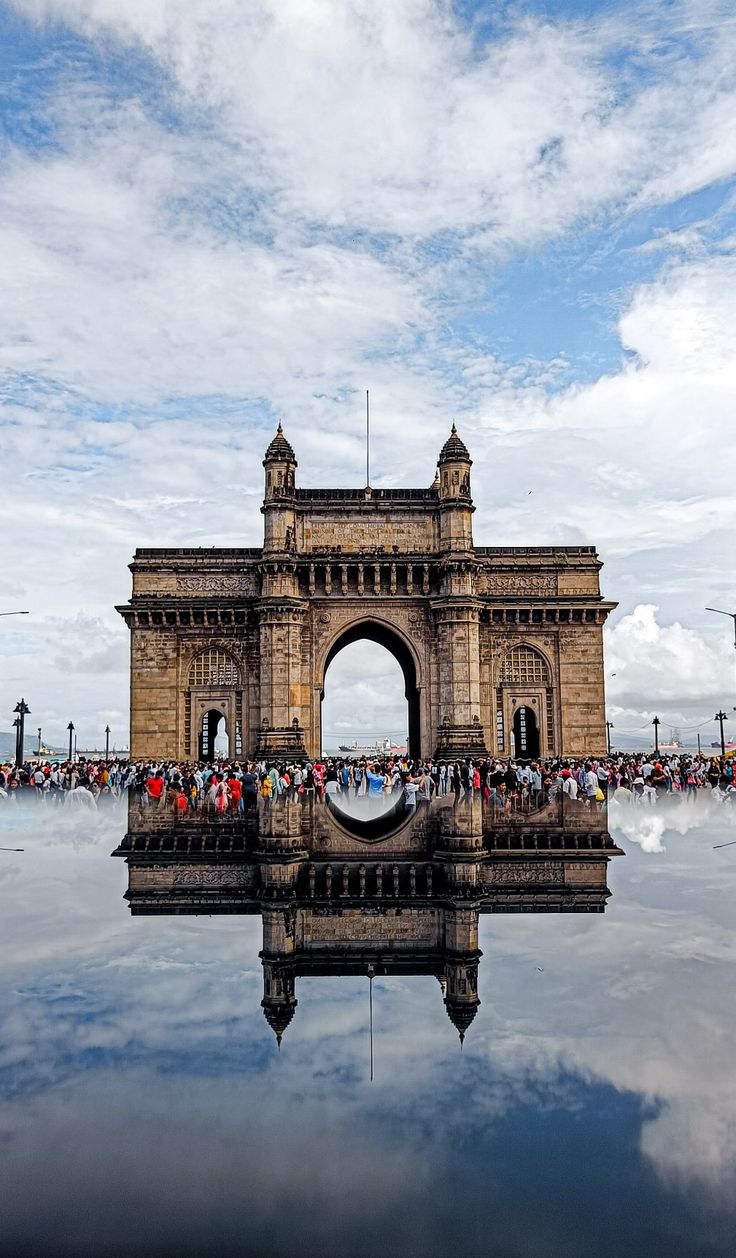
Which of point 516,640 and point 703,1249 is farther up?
point 516,640

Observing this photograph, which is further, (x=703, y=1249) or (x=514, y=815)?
(x=514, y=815)

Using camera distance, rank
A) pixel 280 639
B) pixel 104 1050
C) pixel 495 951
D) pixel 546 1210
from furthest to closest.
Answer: pixel 280 639 < pixel 495 951 < pixel 104 1050 < pixel 546 1210

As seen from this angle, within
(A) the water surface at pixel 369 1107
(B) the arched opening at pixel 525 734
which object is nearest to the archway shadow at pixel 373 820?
(A) the water surface at pixel 369 1107

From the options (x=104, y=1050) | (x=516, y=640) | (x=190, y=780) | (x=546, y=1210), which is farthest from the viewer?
(x=516, y=640)

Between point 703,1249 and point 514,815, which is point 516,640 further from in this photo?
point 703,1249

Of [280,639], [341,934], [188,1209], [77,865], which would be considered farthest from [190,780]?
[188,1209]
